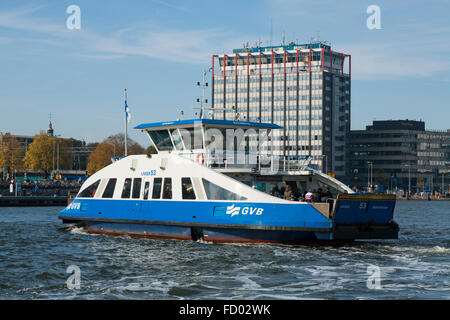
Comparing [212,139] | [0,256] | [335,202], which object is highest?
[212,139]

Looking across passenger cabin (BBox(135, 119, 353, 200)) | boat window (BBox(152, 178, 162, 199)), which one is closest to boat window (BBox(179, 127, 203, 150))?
passenger cabin (BBox(135, 119, 353, 200))

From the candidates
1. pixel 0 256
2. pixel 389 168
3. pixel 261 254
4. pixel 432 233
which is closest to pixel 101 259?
pixel 0 256

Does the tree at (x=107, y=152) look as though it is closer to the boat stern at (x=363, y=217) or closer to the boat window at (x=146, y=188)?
the boat window at (x=146, y=188)

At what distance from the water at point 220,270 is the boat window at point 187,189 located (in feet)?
5.61

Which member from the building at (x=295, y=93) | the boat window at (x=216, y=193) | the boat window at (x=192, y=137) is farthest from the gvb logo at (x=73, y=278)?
the building at (x=295, y=93)

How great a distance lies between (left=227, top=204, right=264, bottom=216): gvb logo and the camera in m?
22.5

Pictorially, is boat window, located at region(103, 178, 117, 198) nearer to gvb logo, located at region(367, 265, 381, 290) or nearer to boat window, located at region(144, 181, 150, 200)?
boat window, located at region(144, 181, 150, 200)

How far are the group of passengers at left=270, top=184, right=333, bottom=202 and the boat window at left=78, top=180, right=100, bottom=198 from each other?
26.8 feet

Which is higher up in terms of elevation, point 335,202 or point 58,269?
point 335,202

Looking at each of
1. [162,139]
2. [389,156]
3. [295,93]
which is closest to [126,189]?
[162,139]

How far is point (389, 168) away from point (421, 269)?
486 ft

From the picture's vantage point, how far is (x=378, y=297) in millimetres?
14930

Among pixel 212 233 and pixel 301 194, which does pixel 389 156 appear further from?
pixel 212 233
